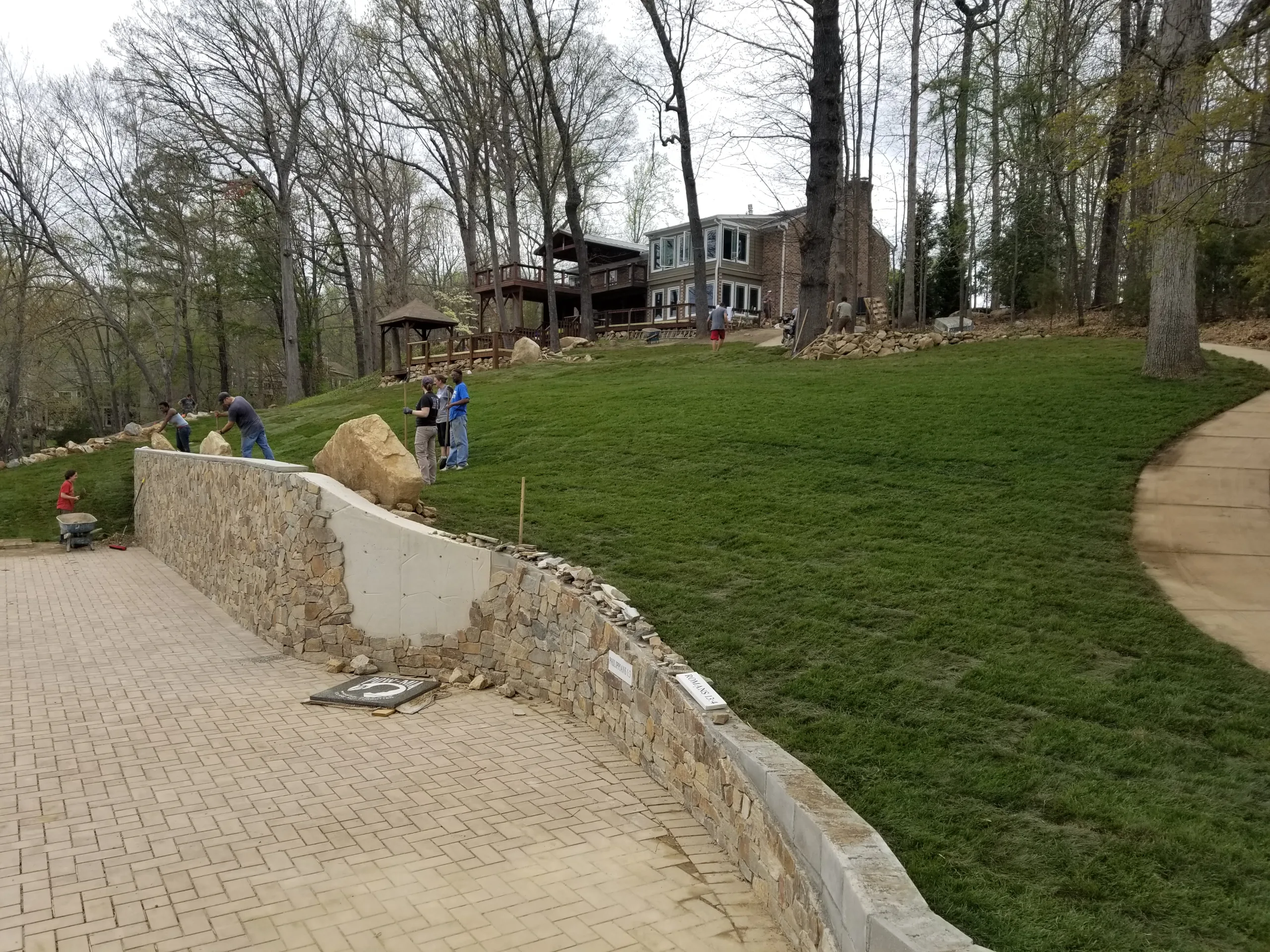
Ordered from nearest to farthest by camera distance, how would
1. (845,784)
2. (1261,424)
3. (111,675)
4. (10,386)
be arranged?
1. (845,784)
2. (111,675)
3. (1261,424)
4. (10,386)

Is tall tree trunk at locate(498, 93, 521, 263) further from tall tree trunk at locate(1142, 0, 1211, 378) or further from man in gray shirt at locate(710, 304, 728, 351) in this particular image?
tall tree trunk at locate(1142, 0, 1211, 378)

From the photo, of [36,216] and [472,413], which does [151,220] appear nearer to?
[36,216]

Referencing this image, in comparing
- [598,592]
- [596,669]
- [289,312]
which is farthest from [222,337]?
[596,669]

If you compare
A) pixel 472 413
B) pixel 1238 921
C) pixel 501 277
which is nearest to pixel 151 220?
pixel 501 277

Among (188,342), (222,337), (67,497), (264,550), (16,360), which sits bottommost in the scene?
(67,497)

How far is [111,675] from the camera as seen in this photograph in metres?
8.55

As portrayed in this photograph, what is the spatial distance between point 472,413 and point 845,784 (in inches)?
505

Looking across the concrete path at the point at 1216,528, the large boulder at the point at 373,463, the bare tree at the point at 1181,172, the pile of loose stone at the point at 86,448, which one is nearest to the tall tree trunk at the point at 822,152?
the bare tree at the point at 1181,172

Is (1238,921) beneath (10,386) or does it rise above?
beneath

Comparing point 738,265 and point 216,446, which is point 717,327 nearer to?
point 216,446

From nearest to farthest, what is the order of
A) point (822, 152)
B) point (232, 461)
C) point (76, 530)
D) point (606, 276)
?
point (232, 461), point (76, 530), point (822, 152), point (606, 276)

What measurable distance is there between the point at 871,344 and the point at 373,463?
40.9ft

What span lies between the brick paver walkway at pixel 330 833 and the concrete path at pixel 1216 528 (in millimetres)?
3905

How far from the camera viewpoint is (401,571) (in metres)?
8.23
